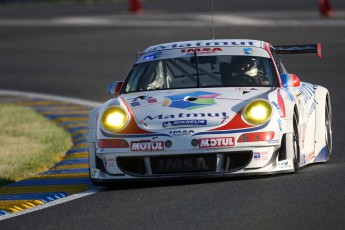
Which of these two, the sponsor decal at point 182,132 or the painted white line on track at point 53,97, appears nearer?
the sponsor decal at point 182,132

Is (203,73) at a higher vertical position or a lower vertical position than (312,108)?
higher

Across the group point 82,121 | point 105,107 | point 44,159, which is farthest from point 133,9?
point 105,107

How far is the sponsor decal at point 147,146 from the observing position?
9.34 metres

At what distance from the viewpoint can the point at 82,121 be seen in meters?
16.2

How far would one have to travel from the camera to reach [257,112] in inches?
376

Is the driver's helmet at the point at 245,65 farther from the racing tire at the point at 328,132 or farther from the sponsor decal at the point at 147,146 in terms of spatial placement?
the sponsor decal at the point at 147,146

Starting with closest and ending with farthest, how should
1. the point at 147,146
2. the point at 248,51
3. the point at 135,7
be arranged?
the point at 147,146, the point at 248,51, the point at 135,7

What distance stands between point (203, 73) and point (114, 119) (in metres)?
1.16

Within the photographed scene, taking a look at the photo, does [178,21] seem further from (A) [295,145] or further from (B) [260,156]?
(B) [260,156]

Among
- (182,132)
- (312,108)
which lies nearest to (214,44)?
(312,108)

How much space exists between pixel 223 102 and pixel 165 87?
97cm

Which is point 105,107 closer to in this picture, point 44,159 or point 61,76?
point 44,159

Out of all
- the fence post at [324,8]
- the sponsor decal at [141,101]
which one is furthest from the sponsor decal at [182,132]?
the fence post at [324,8]

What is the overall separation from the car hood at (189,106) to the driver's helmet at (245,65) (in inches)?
15.1
